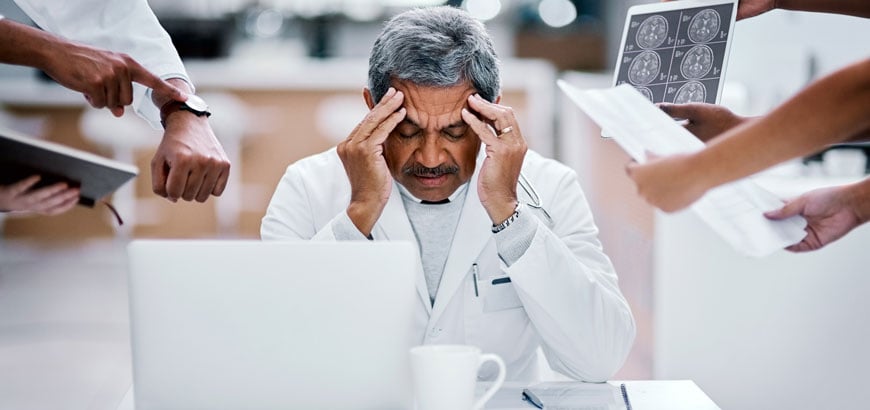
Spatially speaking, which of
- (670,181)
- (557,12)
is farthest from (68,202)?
(557,12)

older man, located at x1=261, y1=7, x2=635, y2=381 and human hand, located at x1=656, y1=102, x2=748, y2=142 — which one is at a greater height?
human hand, located at x1=656, y1=102, x2=748, y2=142

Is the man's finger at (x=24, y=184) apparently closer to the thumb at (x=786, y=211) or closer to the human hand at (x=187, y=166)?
the human hand at (x=187, y=166)

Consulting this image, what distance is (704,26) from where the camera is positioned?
4.95ft

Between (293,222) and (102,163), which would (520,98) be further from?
(102,163)

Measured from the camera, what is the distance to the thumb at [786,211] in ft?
3.85

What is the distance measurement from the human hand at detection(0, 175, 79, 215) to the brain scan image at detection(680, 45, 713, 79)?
1.04 meters

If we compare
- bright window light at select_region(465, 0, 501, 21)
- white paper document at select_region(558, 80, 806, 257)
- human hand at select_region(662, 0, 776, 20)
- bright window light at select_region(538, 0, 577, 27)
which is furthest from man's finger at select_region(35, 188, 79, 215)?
bright window light at select_region(538, 0, 577, 27)

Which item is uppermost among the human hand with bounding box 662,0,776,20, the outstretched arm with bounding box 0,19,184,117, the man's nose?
the human hand with bounding box 662,0,776,20

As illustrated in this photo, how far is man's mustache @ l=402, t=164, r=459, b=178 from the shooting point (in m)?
1.77

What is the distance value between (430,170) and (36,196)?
80 cm

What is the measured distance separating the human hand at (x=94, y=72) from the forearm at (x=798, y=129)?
895 mm

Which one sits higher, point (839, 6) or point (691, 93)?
point (839, 6)

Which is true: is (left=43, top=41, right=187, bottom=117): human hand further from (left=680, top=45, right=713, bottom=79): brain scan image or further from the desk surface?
(left=680, top=45, right=713, bottom=79): brain scan image

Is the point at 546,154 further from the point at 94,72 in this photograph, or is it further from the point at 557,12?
the point at 94,72
